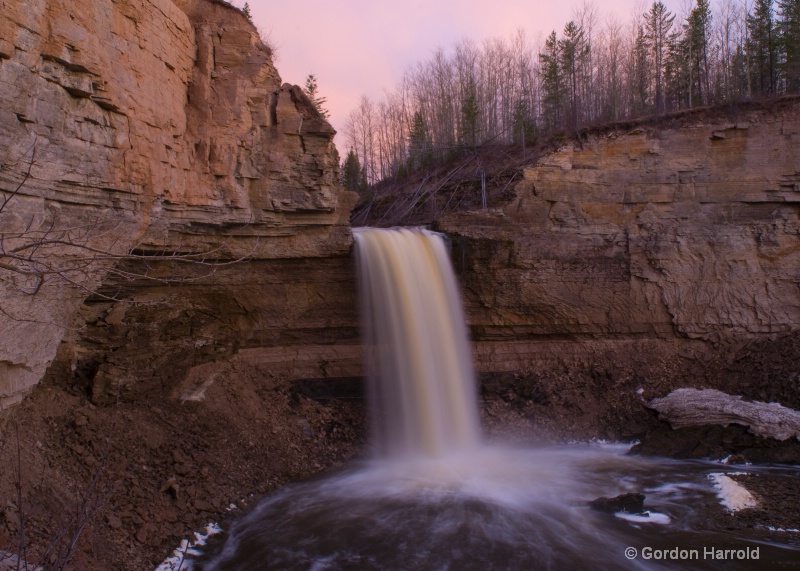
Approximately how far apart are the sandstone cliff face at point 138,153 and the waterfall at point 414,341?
4.02 feet

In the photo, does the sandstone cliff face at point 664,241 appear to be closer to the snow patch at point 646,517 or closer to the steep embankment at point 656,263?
the steep embankment at point 656,263

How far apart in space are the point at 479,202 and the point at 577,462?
6887 millimetres

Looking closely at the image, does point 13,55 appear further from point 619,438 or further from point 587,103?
point 587,103

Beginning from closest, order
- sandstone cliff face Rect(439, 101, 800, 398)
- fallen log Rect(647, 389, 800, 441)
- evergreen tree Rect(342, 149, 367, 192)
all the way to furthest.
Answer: fallen log Rect(647, 389, 800, 441) < sandstone cliff face Rect(439, 101, 800, 398) < evergreen tree Rect(342, 149, 367, 192)

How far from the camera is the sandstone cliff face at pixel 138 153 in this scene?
5738mm

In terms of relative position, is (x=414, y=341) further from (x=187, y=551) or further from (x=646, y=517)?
(x=187, y=551)

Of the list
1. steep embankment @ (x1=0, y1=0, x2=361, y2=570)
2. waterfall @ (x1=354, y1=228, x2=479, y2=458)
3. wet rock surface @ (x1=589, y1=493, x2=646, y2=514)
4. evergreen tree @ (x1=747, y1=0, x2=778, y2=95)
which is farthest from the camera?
evergreen tree @ (x1=747, y1=0, x2=778, y2=95)

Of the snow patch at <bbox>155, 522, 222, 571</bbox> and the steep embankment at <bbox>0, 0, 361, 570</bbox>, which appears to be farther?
the snow patch at <bbox>155, 522, 222, 571</bbox>

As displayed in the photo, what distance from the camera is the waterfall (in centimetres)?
1098

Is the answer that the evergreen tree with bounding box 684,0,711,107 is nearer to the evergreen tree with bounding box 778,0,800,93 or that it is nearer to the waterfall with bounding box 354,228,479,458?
the evergreen tree with bounding box 778,0,800,93

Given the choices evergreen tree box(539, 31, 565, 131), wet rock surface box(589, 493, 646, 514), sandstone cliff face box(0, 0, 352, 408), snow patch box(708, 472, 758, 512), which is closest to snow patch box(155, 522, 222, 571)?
sandstone cliff face box(0, 0, 352, 408)

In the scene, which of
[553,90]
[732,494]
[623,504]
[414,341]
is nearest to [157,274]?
[414,341]

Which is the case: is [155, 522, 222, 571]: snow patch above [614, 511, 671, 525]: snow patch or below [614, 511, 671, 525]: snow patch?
above

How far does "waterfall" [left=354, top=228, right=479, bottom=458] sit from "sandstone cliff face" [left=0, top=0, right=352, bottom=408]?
123 cm
